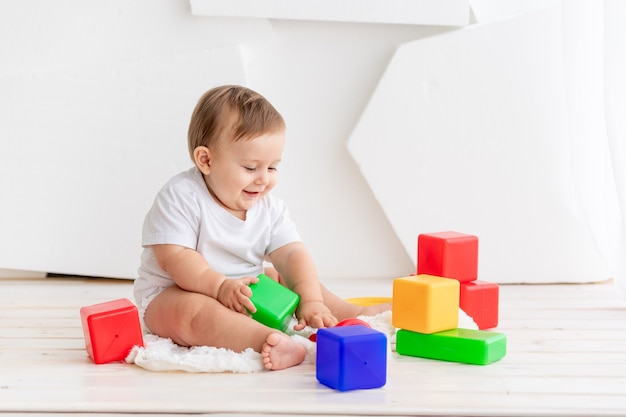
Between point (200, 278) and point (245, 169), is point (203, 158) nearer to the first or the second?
point (245, 169)

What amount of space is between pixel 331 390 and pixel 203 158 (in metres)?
0.49

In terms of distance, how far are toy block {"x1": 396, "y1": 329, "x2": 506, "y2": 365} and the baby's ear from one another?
424 millimetres

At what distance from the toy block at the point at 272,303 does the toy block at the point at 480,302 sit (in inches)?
12.7

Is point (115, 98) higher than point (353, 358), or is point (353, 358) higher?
point (115, 98)

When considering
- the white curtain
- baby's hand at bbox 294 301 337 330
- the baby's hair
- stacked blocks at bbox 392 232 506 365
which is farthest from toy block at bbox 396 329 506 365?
the white curtain

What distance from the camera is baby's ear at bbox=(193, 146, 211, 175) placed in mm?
1465

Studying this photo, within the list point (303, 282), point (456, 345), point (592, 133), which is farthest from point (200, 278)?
point (592, 133)

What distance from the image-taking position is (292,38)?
2092 millimetres

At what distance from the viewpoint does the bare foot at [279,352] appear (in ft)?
4.18

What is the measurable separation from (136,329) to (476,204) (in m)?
1.02

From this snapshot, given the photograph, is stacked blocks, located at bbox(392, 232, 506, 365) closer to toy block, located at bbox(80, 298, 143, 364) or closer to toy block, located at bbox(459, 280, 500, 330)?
toy block, located at bbox(459, 280, 500, 330)

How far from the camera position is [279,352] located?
4.21 ft

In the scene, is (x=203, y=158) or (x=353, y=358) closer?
(x=353, y=358)

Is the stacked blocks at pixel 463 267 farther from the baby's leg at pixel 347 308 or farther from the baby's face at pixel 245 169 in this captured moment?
the baby's face at pixel 245 169
